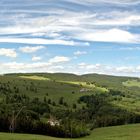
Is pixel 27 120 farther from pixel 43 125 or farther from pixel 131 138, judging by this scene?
pixel 131 138

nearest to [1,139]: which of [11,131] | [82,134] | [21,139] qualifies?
[21,139]

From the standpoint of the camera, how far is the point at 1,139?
116 metres

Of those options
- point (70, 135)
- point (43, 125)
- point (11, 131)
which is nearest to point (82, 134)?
point (70, 135)

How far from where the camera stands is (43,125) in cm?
16400

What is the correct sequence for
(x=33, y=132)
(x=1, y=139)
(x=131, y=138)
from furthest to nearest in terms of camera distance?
(x=33, y=132), (x=131, y=138), (x=1, y=139)

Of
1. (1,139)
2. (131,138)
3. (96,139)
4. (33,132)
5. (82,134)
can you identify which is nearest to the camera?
(1,139)

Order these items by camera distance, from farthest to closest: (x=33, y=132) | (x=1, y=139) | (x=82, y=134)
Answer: (x=82, y=134), (x=33, y=132), (x=1, y=139)

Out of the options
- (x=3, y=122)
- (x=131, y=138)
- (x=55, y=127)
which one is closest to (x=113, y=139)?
(x=131, y=138)

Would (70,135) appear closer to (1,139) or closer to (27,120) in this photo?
(27,120)

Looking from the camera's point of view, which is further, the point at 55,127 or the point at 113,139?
the point at 55,127

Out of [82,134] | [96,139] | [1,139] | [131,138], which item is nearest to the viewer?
[1,139]

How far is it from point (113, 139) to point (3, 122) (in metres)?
50.3

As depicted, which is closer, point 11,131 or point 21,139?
point 21,139

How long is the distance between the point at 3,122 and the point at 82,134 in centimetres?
4010
